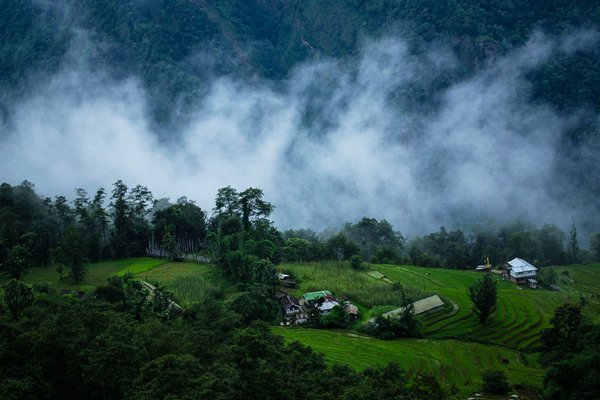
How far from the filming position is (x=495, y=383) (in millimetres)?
37438

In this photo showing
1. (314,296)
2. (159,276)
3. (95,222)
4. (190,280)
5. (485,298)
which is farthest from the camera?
(95,222)

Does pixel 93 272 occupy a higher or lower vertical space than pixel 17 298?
higher

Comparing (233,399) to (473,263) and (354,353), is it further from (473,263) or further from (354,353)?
(473,263)

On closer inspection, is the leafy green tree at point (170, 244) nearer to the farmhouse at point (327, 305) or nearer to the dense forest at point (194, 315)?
the dense forest at point (194, 315)

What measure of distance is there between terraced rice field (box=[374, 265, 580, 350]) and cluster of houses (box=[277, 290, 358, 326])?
7736 mm

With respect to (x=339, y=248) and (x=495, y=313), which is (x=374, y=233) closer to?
(x=339, y=248)

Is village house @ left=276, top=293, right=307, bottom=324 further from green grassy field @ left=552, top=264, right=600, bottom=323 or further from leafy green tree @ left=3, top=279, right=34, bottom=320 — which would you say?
green grassy field @ left=552, top=264, right=600, bottom=323

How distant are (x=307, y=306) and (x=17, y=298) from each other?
26797 mm

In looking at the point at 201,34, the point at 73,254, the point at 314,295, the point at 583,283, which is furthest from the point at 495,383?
the point at 201,34

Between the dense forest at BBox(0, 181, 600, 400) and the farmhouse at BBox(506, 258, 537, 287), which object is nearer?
the dense forest at BBox(0, 181, 600, 400)

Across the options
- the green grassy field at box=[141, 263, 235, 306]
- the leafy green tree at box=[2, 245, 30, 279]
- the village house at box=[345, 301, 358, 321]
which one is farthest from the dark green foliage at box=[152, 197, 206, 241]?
the village house at box=[345, 301, 358, 321]

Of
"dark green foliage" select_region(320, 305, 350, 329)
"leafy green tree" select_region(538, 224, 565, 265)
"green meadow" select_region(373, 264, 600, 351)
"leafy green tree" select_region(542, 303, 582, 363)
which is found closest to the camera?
"leafy green tree" select_region(542, 303, 582, 363)

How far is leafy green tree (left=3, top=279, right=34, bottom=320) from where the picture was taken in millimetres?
35531

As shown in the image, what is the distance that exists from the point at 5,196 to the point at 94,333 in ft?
180
